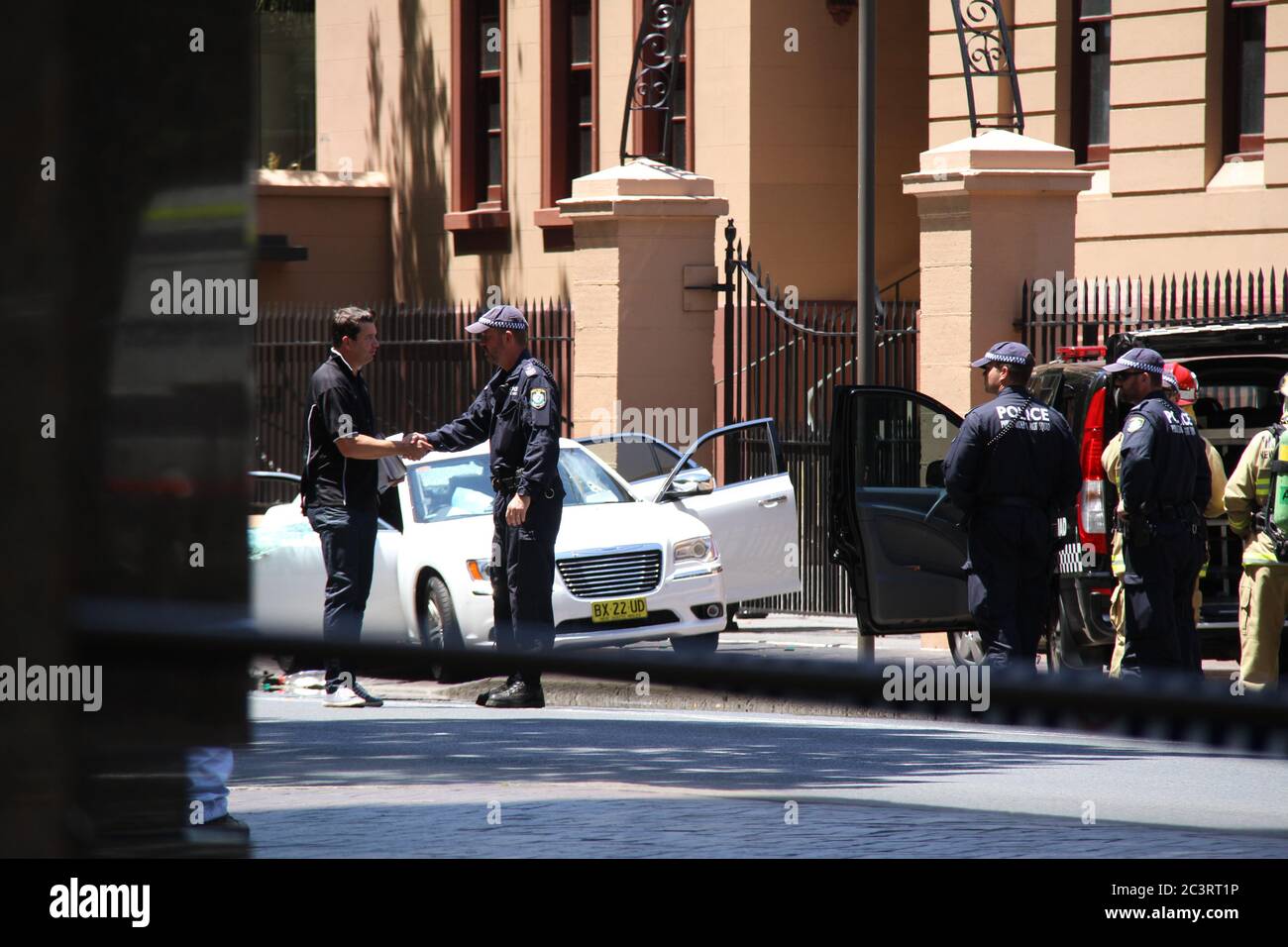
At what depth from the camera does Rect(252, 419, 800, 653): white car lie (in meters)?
12.3

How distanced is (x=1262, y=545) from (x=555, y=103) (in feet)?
48.3

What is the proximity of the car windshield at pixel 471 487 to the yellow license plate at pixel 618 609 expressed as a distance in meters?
0.97

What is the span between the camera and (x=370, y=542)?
1027cm

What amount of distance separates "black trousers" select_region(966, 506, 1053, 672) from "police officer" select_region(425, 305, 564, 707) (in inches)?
83.6

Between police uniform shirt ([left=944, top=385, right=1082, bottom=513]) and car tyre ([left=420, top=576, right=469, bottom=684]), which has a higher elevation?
police uniform shirt ([left=944, top=385, right=1082, bottom=513])

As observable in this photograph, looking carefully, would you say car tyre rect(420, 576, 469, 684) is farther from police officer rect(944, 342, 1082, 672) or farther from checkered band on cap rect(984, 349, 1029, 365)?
checkered band on cap rect(984, 349, 1029, 365)

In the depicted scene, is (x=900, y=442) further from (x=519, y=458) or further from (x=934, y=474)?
(x=519, y=458)

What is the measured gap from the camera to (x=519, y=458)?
10289mm

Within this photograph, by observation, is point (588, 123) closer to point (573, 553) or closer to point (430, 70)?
point (430, 70)

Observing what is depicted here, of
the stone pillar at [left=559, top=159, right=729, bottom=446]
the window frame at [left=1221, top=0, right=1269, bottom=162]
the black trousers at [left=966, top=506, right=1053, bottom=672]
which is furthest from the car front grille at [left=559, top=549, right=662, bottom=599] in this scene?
the window frame at [left=1221, top=0, right=1269, bottom=162]

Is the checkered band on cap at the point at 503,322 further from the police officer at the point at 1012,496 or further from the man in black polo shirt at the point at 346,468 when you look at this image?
the police officer at the point at 1012,496

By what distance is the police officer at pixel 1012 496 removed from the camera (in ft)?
31.7
